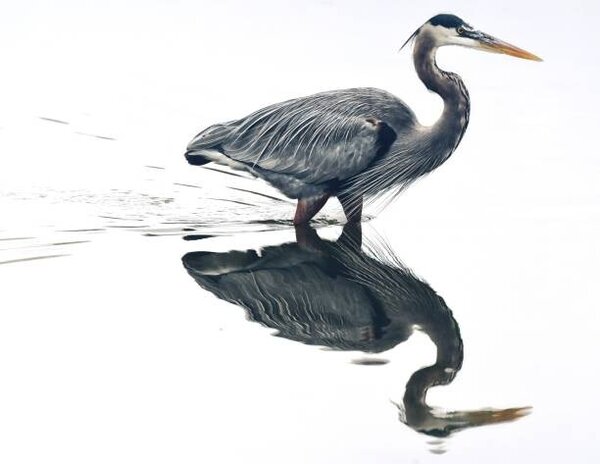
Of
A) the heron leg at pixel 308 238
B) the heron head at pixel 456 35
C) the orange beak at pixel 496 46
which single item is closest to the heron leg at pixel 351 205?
the heron leg at pixel 308 238

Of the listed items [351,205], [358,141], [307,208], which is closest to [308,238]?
[307,208]

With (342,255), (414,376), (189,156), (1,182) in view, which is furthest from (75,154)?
(414,376)

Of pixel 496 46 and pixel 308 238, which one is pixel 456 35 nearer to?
pixel 496 46

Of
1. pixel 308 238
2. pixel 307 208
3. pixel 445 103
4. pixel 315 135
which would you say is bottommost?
pixel 308 238

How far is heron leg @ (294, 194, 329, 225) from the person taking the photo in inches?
445

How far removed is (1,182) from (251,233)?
3103 mm

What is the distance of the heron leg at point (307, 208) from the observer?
37.1ft

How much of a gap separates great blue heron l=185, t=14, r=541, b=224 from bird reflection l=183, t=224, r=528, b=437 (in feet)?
2.33

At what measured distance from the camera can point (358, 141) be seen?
36.5 feet

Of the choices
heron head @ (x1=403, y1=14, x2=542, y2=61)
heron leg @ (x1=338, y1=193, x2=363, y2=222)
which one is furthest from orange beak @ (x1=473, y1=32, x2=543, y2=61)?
heron leg @ (x1=338, y1=193, x2=363, y2=222)

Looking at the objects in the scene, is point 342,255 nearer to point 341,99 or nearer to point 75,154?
point 341,99

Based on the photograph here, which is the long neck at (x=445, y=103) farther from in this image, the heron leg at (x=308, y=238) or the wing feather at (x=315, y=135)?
the heron leg at (x=308, y=238)

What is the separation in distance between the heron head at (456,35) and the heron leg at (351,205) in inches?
55.7

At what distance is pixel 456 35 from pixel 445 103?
21.9 inches
